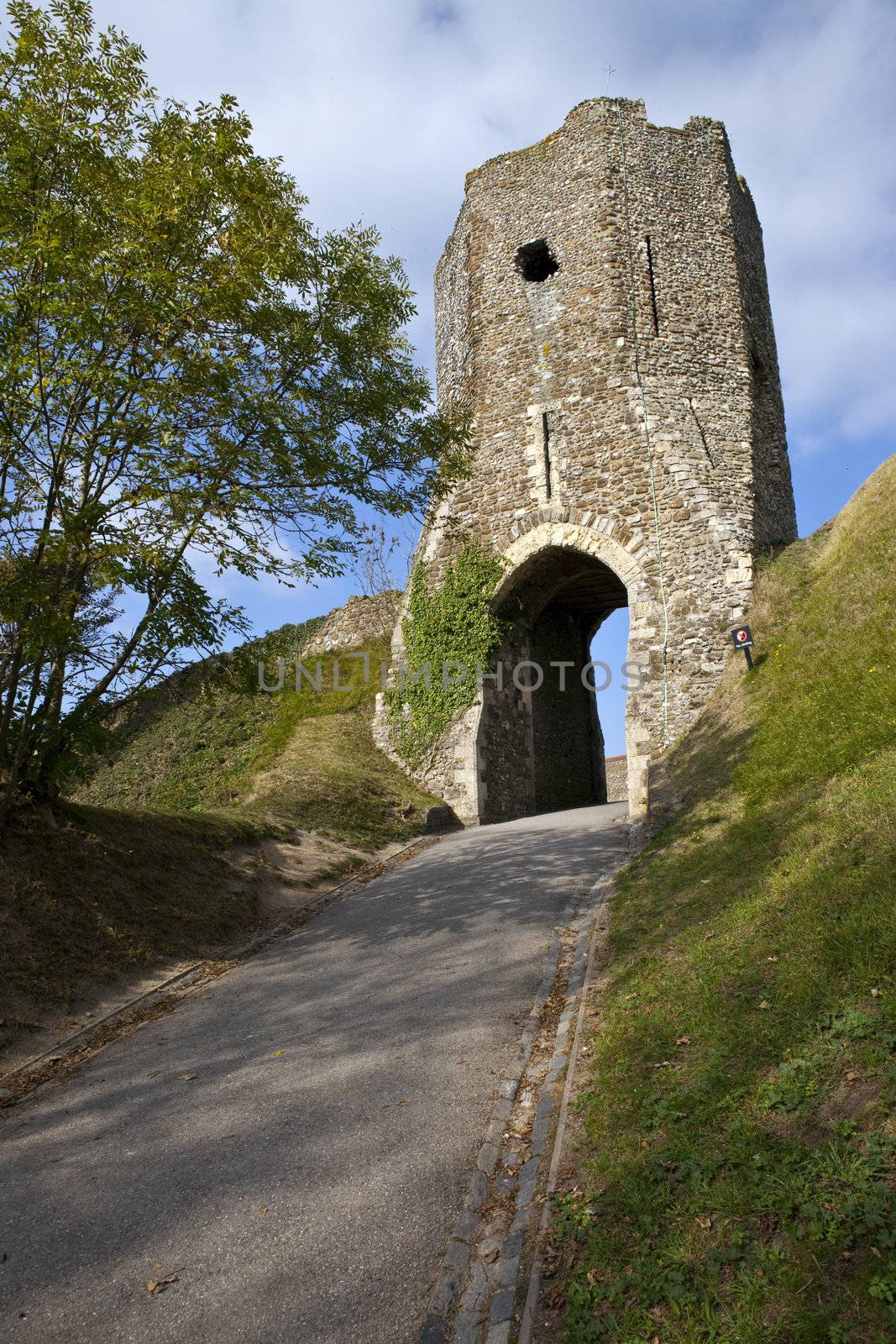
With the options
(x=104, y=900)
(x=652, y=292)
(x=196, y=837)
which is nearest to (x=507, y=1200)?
(x=104, y=900)

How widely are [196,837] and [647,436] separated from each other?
10.4m

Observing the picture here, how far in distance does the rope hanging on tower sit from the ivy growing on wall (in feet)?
10.4

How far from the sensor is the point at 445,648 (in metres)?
16.3

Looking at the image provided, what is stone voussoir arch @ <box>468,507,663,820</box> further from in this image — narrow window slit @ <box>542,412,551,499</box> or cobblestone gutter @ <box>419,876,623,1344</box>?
cobblestone gutter @ <box>419,876,623,1344</box>

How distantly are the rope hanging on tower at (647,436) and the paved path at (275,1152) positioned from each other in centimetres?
651

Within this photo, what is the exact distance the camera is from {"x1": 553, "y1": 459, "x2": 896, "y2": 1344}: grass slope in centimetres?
288

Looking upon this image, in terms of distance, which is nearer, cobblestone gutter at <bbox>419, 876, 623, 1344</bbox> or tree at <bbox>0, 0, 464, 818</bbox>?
cobblestone gutter at <bbox>419, 876, 623, 1344</bbox>

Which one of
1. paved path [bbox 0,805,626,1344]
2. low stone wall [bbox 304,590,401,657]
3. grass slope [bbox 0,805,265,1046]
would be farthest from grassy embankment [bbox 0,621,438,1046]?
low stone wall [bbox 304,590,401,657]

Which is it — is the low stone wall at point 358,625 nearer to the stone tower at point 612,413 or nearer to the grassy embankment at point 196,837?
the grassy embankment at point 196,837

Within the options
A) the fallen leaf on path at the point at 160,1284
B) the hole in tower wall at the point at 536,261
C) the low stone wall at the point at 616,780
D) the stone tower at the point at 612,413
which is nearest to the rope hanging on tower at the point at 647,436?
the stone tower at the point at 612,413

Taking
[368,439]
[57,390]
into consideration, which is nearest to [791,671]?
[368,439]

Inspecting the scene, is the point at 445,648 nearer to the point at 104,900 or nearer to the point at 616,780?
the point at 104,900

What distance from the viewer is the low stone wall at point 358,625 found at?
21766mm

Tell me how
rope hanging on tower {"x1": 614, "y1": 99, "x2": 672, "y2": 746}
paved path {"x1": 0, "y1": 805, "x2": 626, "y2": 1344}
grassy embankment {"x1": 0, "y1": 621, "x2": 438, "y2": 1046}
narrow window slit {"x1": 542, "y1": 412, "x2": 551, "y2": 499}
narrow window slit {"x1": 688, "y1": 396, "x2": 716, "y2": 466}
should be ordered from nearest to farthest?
paved path {"x1": 0, "y1": 805, "x2": 626, "y2": 1344} → grassy embankment {"x1": 0, "y1": 621, "x2": 438, "y2": 1046} → rope hanging on tower {"x1": 614, "y1": 99, "x2": 672, "y2": 746} → narrow window slit {"x1": 688, "y1": 396, "x2": 716, "y2": 466} → narrow window slit {"x1": 542, "y1": 412, "x2": 551, "y2": 499}
